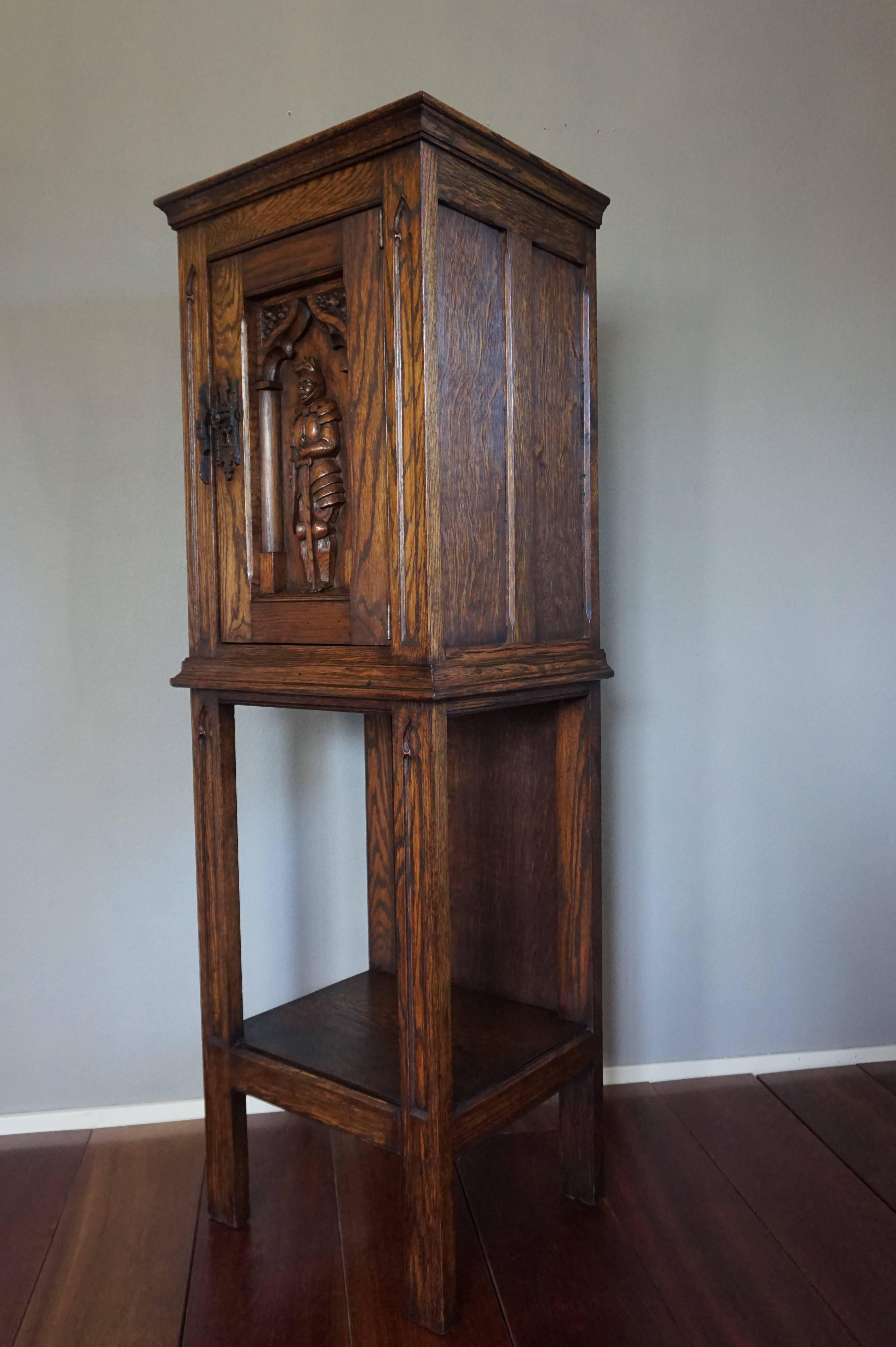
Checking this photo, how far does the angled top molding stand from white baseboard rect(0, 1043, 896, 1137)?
178 centimetres

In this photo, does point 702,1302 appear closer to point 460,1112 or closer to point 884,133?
point 460,1112

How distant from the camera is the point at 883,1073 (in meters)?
2.37

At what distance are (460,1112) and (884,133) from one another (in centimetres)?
227

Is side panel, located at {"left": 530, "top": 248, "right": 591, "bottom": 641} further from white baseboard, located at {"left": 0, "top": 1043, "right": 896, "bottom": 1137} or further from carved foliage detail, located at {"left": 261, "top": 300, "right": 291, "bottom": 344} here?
white baseboard, located at {"left": 0, "top": 1043, "right": 896, "bottom": 1137}

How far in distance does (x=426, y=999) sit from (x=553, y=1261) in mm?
578

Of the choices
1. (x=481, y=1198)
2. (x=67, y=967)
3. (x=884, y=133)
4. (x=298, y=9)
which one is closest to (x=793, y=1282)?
(x=481, y=1198)

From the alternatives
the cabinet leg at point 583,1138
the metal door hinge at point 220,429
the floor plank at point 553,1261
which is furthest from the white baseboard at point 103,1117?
the metal door hinge at point 220,429

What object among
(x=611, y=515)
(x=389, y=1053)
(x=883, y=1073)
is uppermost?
(x=611, y=515)

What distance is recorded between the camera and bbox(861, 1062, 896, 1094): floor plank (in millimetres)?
2312

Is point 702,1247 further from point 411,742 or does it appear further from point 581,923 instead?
point 411,742

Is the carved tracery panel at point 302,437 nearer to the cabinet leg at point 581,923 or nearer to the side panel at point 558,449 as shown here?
the side panel at point 558,449

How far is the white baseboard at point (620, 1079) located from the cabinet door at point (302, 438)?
117 cm

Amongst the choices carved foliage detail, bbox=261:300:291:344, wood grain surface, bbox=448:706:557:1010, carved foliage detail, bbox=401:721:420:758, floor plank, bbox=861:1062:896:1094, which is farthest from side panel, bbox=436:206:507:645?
floor plank, bbox=861:1062:896:1094

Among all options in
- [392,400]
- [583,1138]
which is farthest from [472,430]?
[583,1138]
